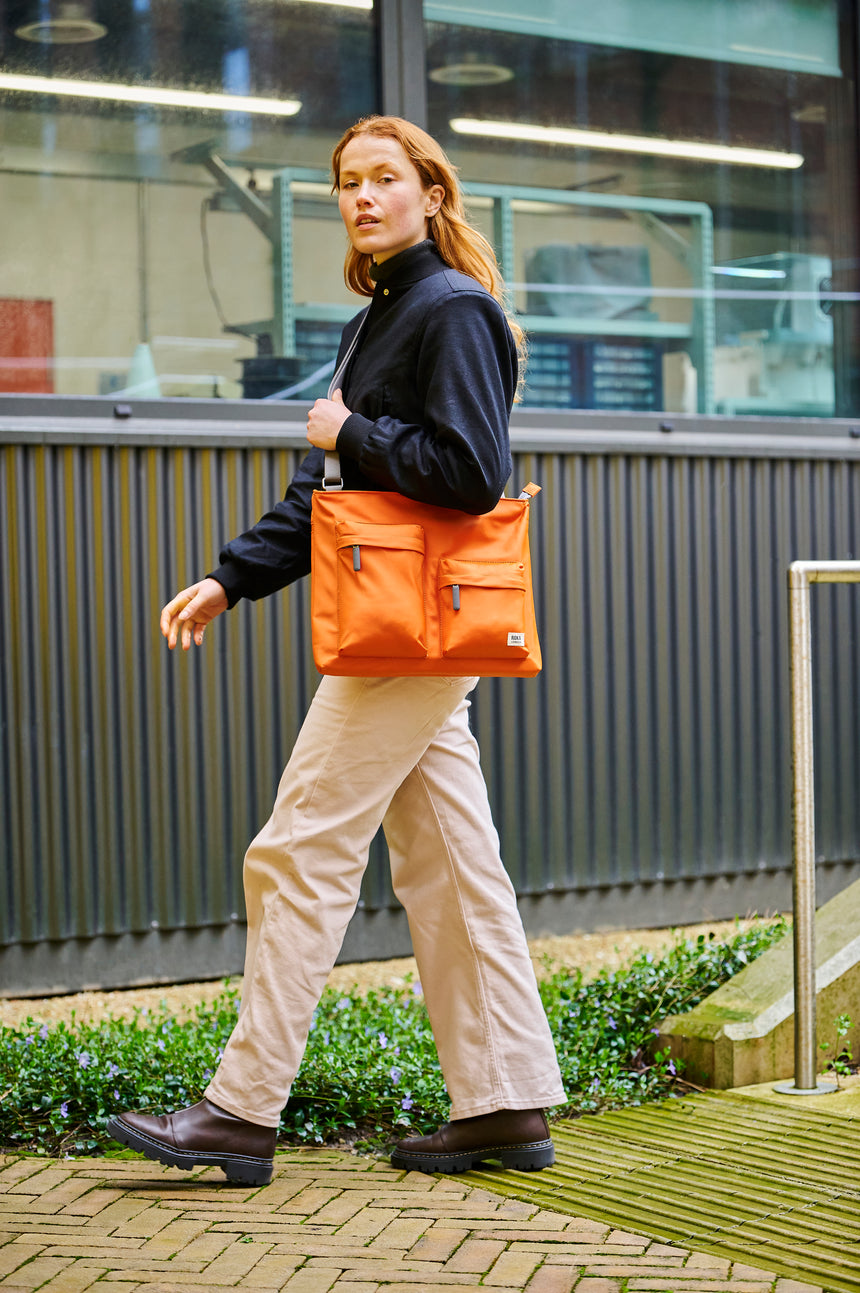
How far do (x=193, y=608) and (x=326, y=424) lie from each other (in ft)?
1.48

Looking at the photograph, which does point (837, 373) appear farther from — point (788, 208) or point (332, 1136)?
point (332, 1136)

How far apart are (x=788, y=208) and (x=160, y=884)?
394cm

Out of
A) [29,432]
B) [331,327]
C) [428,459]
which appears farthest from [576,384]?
[428,459]

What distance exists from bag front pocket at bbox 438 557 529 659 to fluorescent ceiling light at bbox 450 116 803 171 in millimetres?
3692

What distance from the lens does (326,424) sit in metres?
3.06

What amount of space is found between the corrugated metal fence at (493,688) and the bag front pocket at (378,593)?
8.30 ft

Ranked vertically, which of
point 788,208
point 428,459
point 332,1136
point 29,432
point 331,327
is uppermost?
point 788,208

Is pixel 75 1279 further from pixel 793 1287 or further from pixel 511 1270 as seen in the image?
pixel 793 1287

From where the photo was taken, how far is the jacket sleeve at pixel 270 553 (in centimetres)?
321

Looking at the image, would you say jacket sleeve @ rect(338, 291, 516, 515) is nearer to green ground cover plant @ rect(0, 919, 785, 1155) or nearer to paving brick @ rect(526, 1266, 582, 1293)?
paving brick @ rect(526, 1266, 582, 1293)

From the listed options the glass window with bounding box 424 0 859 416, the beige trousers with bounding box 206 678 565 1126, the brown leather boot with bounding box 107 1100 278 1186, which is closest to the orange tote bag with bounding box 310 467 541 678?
the beige trousers with bounding box 206 678 565 1126

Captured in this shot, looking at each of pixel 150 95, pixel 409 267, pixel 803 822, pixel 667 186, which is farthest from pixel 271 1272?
pixel 667 186

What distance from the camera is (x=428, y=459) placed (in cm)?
297

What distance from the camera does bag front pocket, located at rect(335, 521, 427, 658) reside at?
295 cm
